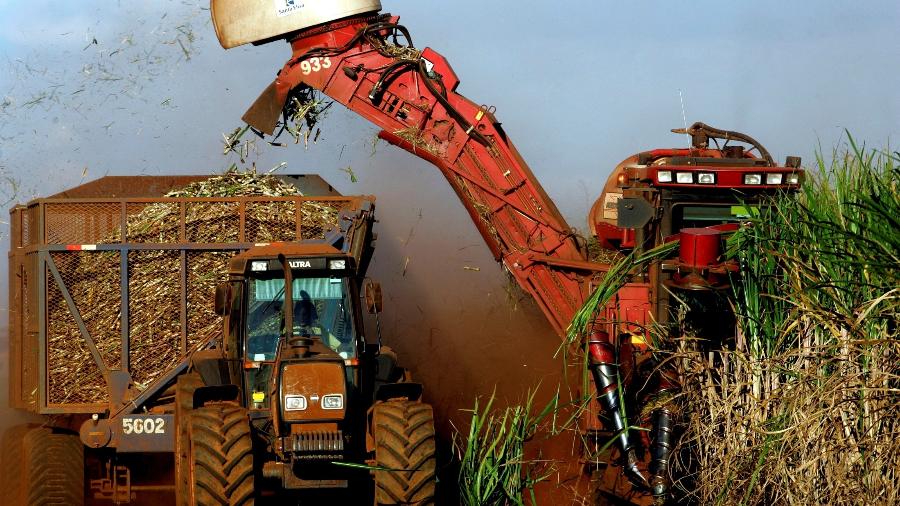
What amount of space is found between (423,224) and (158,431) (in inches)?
236

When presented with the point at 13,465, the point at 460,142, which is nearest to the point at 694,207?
the point at 460,142

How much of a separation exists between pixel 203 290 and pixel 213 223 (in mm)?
566

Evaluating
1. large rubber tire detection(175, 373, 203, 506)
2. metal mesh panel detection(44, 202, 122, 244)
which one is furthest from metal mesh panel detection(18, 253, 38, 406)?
large rubber tire detection(175, 373, 203, 506)

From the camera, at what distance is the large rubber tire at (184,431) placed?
829cm

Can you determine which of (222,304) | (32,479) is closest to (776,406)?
(222,304)

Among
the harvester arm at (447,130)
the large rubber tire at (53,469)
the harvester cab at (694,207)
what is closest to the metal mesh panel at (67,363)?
the large rubber tire at (53,469)

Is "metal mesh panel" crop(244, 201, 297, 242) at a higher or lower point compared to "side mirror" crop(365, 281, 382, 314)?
higher

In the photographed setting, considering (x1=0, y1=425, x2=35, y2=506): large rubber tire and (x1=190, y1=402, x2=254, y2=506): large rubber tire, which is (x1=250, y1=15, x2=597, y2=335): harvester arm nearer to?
(x1=0, y1=425, x2=35, y2=506): large rubber tire

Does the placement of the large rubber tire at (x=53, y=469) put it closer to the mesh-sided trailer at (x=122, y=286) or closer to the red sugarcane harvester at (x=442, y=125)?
the mesh-sided trailer at (x=122, y=286)

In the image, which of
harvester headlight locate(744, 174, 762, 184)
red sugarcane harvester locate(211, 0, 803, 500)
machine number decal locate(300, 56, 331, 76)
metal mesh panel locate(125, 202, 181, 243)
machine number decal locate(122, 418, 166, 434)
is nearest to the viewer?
harvester headlight locate(744, 174, 762, 184)

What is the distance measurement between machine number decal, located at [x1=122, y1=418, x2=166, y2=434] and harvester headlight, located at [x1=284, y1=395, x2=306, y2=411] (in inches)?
98.9

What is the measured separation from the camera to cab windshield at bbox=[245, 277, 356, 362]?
27.8 feet

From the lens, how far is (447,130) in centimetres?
1152

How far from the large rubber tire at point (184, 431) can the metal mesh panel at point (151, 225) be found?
1.36 m
